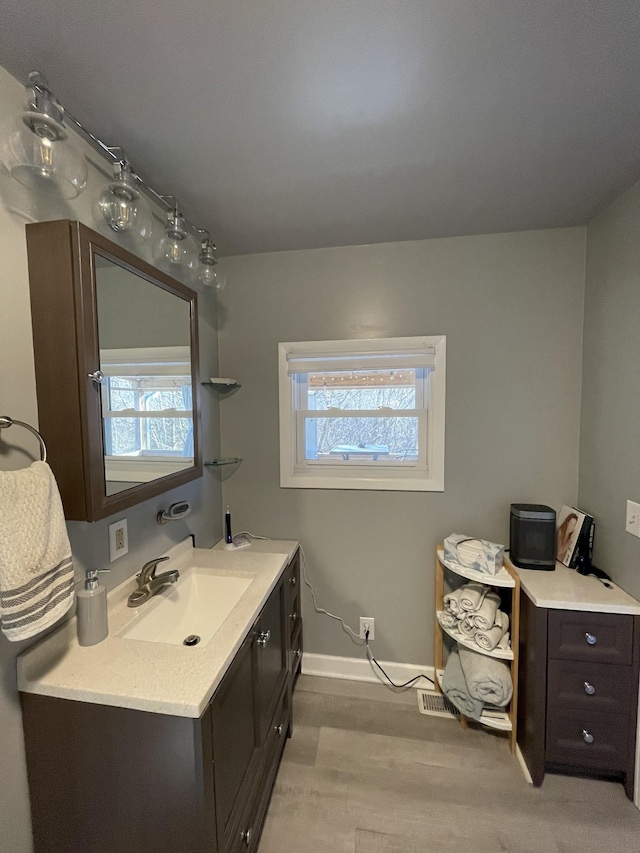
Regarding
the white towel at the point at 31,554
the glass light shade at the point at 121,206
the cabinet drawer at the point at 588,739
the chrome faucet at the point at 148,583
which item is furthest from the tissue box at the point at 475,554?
the glass light shade at the point at 121,206

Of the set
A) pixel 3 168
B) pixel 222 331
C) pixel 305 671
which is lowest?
pixel 305 671

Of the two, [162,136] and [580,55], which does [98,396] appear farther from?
[580,55]

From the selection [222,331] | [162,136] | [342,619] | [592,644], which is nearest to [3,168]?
[162,136]

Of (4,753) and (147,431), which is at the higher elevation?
(147,431)

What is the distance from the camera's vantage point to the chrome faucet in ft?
3.95

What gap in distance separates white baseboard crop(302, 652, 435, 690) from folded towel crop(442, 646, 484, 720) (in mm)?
276

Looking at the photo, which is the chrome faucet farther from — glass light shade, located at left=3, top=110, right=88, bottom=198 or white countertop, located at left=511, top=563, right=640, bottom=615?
white countertop, located at left=511, top=563, right=640, bottom=615

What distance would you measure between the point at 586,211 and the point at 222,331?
1827mm

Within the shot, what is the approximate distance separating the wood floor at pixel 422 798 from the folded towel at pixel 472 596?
0.62 meters

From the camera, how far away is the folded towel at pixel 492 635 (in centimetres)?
155

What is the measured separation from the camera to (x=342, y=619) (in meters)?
1.96

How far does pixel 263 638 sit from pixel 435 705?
1179mm

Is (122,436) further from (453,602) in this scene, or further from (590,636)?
(590,636)

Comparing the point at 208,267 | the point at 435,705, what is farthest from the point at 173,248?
the point at 435,705
